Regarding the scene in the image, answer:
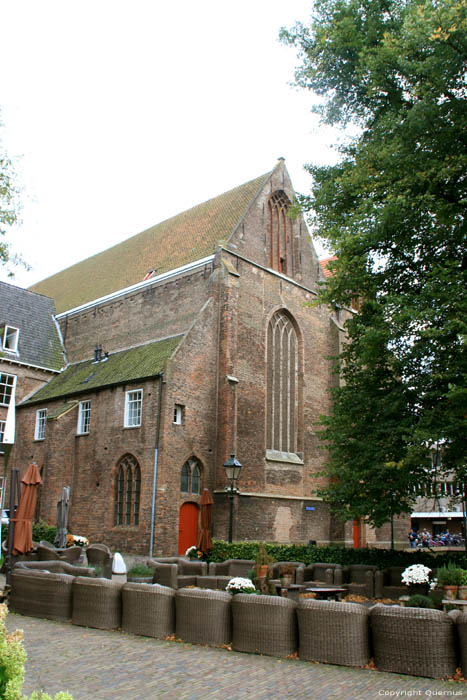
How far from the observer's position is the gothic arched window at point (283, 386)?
27281 millimetres

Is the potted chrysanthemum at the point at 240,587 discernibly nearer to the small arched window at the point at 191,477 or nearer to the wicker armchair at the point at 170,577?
the wicker armchair at the point at 170,577

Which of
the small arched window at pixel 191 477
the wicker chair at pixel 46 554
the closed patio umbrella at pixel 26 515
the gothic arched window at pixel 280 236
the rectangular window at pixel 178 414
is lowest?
the wicker chair at pixel 46 554

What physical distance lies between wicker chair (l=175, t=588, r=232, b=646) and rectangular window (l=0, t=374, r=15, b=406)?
23930 millimetres

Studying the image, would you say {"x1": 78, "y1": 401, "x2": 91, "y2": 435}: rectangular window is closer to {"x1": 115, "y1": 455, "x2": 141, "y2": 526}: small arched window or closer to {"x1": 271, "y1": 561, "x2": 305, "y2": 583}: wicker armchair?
{"x1": 115, "y1": 455, "x2": 141, "y2": 526}: small arched window

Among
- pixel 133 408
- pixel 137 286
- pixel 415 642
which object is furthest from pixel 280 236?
pixel 415 642

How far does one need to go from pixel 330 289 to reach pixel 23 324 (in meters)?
22.2

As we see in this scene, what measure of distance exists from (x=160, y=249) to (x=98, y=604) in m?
24.9

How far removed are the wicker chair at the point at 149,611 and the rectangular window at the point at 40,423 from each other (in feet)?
70.1

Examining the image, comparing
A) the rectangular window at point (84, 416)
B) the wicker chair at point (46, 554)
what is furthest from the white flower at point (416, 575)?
the rectangular window at point (84, 416)

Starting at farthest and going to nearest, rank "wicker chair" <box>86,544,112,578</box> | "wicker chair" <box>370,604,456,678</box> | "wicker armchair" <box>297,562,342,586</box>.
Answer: "wicker chair" <box>86,544,112,578</box> < "wicker armchair" <box>297,562,342,586</box> < "wicker chair" <box>370,604,456,678</box>

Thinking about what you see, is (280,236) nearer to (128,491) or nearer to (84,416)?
(84,416)

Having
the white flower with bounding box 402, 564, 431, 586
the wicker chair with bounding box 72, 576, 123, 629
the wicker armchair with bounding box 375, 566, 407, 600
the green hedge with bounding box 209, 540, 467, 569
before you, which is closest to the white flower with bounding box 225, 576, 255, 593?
the wicker chair with bounding box 72, 576, 123, 629

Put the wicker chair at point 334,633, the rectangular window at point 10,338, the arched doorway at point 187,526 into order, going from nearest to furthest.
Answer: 1. the wicker chair at point 334,633
2. the arched doorway at point 187,526
3. the rectangular window at point 10,338

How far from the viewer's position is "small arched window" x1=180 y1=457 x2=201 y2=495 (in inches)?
906
